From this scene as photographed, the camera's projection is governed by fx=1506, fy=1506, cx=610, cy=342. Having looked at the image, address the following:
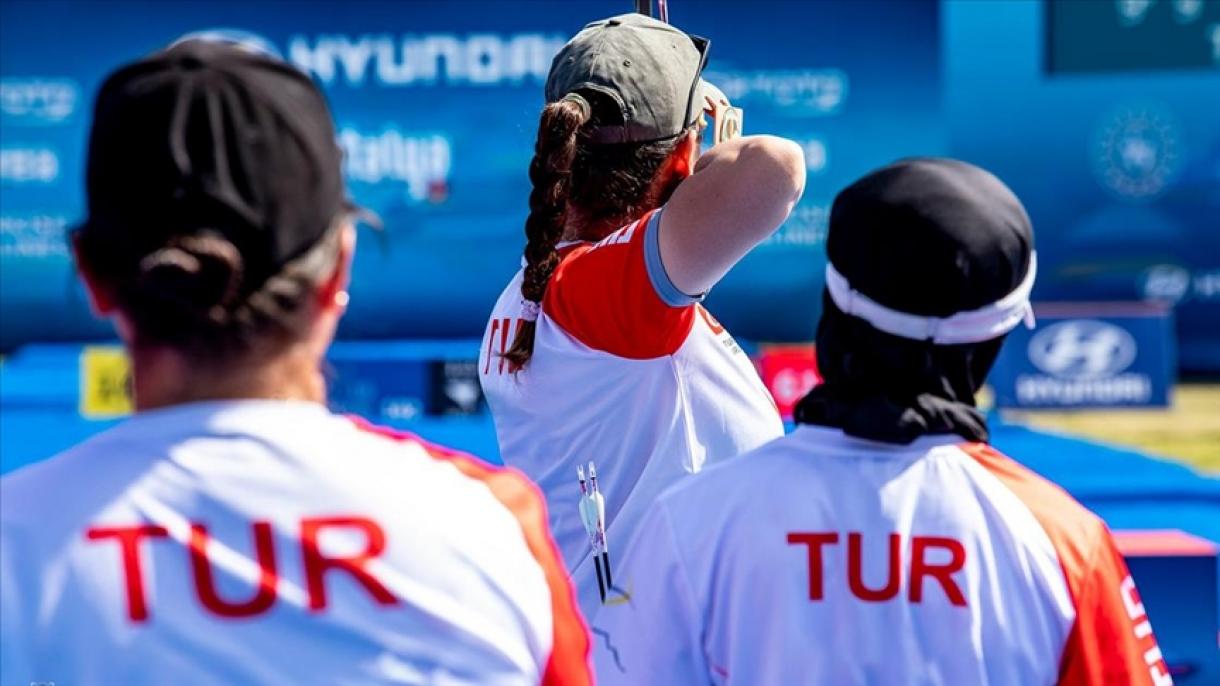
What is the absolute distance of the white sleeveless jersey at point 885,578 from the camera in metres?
1.49

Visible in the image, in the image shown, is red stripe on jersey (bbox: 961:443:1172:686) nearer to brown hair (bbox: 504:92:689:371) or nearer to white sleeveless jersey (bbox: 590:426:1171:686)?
white sleeveless jersey (bbox: 590:426:1171:686)

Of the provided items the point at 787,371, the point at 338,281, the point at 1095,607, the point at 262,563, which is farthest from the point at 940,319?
the point at 787,371

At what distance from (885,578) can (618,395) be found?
657mm

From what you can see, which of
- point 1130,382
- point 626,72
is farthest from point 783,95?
point 626,72

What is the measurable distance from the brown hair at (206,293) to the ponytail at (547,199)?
856 mm

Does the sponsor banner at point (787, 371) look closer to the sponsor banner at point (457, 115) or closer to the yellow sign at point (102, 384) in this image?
the sponsor banner at point (457, 115)

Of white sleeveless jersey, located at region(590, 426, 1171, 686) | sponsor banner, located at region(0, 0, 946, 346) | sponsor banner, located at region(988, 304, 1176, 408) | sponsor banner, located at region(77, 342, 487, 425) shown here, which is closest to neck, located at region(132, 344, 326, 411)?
white sleeveless jersey, located at region(590, 426, 1171, 686)

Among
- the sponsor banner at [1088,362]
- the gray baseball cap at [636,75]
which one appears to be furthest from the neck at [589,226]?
the sponsor banner at [1088,362]

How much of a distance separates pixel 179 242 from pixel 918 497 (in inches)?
30.5

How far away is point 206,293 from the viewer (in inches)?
46.5

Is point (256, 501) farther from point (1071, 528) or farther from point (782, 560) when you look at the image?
point (1071, 528)

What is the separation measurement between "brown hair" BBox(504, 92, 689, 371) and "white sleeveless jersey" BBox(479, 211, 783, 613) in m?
0.04

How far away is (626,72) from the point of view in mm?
2129

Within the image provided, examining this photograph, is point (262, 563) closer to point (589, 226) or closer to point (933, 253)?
point (933, 253)
